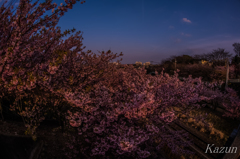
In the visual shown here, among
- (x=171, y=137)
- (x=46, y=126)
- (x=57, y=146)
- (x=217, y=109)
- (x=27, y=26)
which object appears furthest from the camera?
(x=217, y=109)

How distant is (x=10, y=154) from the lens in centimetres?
291

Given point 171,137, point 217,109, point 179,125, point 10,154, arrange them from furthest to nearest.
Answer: point 217,109 → point 179,125 → point 171,137 → point 10,154

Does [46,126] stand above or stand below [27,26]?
below

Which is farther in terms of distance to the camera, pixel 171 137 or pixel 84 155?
pixel 171 137

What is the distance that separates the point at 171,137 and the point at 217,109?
1182cm

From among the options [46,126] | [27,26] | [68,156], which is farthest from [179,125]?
[27,26]

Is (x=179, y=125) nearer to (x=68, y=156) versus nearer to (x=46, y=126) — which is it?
(x=68, y=156)

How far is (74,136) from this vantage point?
227 inches

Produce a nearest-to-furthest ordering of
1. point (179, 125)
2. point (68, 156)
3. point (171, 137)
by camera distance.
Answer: point (68, 156), point (171, 137), point (179, 125)

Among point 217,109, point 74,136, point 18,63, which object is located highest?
point 18,63

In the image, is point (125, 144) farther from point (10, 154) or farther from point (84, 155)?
point (84, 155)

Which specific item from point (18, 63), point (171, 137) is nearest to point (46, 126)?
point (18, 63)

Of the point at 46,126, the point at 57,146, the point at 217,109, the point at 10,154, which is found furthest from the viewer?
the point at 217,109

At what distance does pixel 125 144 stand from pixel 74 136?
3.61 meters
